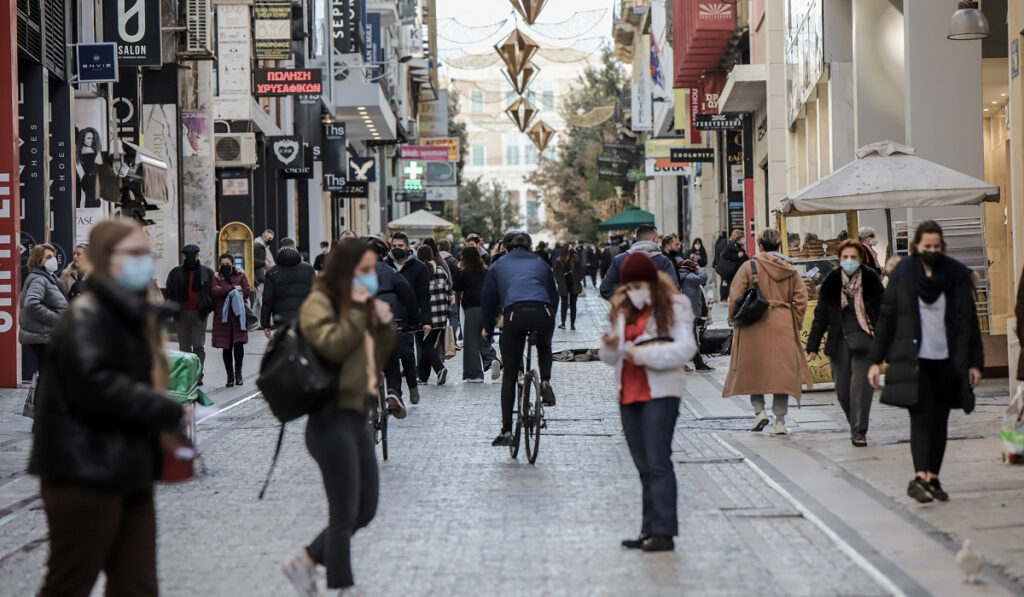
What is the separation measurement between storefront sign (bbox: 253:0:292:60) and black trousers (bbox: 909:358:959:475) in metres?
28.8

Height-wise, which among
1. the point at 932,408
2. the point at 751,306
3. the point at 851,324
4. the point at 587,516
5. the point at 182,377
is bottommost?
the point at 587,516

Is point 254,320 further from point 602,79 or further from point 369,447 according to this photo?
point 602,79

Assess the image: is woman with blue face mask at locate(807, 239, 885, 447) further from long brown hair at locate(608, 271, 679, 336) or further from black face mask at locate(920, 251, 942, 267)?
long brown hair at locate(608, 271, 679, 336)

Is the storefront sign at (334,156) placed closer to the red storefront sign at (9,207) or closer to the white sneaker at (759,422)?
the red storefront sign at (9,207)

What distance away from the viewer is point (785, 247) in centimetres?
1961

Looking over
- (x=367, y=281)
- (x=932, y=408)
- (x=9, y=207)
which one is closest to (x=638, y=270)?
(x=367, y=281)

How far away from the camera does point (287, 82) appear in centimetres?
3581

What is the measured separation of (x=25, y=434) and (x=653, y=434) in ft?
25.9

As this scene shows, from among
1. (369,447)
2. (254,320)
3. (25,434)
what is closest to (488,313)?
(25,434)

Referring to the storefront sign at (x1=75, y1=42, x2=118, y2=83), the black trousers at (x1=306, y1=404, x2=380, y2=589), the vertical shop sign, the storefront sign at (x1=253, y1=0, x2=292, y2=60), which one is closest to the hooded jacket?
the storefront sign at (x1=75, y1=42, x2=118, y2=83)

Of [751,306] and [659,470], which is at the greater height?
[751,306]

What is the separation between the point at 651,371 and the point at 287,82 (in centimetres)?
2868

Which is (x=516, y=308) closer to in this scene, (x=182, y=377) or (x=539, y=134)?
(x=182, y=377)

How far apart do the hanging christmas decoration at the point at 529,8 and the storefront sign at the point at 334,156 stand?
11552 millimetres
